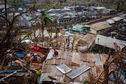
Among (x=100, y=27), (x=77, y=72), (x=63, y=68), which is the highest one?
(x=63, y=68)

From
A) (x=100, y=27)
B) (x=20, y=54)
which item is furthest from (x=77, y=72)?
(x=100, y=27)

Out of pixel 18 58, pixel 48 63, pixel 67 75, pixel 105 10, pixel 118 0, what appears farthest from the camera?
pixel 118 0

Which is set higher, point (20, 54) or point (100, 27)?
point (20, 54)

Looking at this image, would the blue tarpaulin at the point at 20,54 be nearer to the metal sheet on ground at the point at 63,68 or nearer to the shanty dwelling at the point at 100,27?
the metal sheet on ground at the point at 63,68

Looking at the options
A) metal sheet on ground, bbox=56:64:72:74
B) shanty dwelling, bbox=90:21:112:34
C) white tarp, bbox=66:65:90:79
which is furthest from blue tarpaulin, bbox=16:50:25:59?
shanty dwelling, bbox=90:21:112:34

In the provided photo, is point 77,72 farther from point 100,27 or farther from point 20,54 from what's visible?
point 100,27

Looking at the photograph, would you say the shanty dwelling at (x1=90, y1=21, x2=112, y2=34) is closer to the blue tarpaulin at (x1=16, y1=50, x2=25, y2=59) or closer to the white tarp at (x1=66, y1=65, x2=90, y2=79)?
the blue tarpaulin at (x1=16, y1=50, x2=25, y2=59)

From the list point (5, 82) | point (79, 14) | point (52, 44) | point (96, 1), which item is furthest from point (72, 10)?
point (5, 82)

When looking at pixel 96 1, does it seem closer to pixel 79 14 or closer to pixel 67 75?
pixel 79 14
